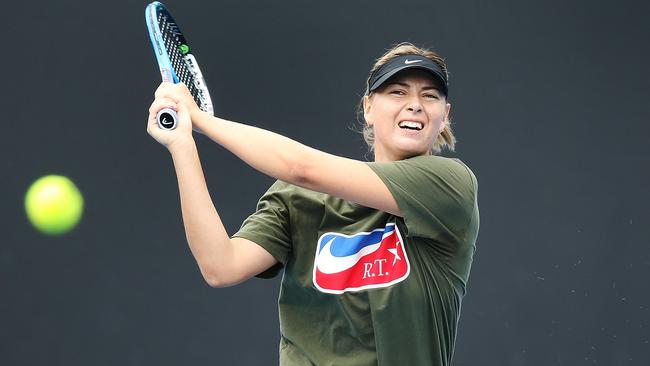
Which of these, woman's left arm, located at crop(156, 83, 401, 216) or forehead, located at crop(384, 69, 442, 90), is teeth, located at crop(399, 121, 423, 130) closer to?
forehead, located at crop(384, 69, 442, 90)

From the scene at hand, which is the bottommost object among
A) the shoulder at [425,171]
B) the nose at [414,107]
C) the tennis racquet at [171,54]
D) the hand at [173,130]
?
the shoulder at [425,171]

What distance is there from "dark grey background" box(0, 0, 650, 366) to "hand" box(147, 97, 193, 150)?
1.92 meters

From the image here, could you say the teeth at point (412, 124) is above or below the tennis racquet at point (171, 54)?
below

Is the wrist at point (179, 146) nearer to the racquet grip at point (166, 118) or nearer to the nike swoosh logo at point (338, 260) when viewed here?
the racquet grip at point (166, 118)

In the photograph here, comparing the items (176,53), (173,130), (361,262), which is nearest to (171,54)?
(176,53)

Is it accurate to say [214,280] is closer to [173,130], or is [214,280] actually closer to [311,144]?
[173,130]

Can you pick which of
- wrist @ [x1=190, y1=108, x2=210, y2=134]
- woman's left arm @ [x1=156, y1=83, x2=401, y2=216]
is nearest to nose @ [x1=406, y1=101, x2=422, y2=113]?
woman's left arm @ [x1=156, y1=83, x2=401, y2=216]

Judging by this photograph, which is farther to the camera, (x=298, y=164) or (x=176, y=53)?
(x=176, y=53)

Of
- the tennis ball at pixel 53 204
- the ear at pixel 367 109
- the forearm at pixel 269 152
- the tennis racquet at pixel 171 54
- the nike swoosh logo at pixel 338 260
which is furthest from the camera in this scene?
the tennis ball at pixel 53 204

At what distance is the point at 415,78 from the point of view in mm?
2031

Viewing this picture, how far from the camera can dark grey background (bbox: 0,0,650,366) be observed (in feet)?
11.9

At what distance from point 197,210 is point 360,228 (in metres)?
0.37

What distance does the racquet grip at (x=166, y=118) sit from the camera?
1809 mm

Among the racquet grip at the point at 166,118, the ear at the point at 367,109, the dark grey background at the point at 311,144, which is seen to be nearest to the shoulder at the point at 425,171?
the ear at the point at 367,109
